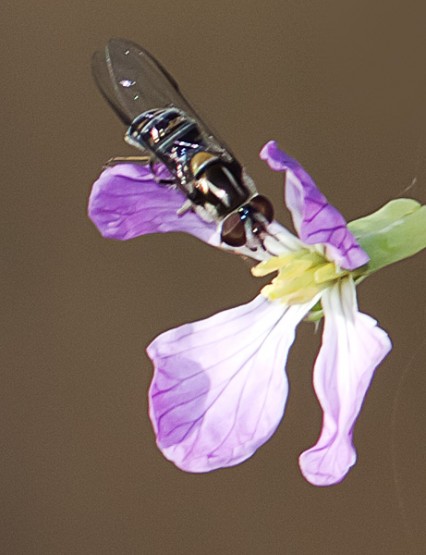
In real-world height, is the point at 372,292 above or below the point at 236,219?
below

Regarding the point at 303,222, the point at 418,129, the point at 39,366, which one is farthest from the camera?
the point at 39,366

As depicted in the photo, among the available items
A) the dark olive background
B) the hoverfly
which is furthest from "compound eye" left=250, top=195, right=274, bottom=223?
the dark olive background

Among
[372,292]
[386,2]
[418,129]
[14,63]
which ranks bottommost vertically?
[372,292]

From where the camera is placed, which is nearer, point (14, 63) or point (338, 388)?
point (338, 388)

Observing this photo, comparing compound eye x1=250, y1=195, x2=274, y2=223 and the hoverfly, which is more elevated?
the hoverfly

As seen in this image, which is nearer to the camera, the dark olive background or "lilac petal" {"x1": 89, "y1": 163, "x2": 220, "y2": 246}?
"lilac petal" {"x1": 89, "y1": 163, "x2": 220, "y2": 246}

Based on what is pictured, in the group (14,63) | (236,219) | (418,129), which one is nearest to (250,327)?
(236,219)

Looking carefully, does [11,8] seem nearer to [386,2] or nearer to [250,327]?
[386,2]

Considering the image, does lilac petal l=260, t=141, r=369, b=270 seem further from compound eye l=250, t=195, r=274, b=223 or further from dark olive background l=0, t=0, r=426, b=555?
dark olive background l=0, t=0, r=426, b=555
